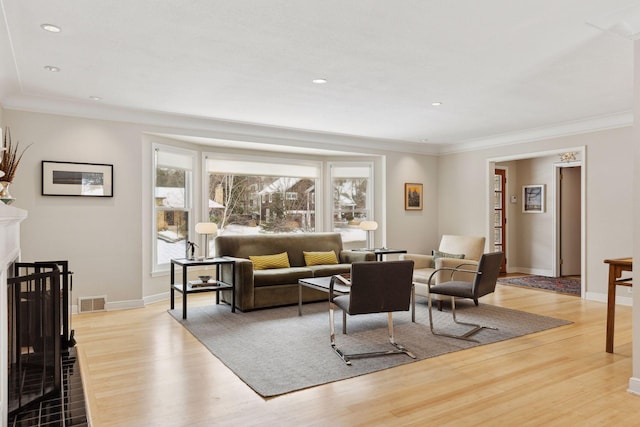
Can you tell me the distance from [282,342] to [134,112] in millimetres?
3423

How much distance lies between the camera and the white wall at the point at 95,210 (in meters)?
4.87

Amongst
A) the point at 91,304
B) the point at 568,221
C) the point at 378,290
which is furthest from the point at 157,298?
the point at 568,221

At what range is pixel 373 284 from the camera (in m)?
3.62

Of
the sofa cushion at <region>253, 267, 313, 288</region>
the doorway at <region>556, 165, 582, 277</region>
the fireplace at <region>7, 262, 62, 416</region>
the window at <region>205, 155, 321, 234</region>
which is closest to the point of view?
the fireplace at <region>7, 262, 62, 416</region>

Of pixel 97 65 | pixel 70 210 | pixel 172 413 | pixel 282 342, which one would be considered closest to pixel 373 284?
pixel 282 342

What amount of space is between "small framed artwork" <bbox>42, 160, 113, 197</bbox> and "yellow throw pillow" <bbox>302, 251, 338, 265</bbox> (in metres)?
2.66

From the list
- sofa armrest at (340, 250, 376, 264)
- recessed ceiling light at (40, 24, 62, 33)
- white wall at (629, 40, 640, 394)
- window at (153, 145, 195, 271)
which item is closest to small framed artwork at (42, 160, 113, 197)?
window at (153, 145, 195, 271)

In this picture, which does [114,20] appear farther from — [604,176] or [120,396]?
[604,176]

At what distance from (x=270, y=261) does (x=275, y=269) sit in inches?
6.0

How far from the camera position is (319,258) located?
623 centimetres

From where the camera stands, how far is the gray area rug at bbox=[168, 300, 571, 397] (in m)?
3.24

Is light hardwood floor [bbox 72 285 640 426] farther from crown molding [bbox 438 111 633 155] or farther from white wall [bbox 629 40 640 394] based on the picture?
crown molding [bbox 438 111 633 155]

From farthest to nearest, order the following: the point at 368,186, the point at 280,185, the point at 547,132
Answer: the point at 368,186
the point at 280,185
the point at 547,132

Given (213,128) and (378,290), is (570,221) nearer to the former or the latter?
(378,290)
